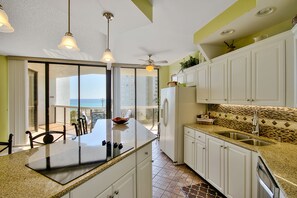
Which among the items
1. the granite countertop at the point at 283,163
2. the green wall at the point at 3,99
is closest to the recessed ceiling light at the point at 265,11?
the granite countertop at the point at 283,163

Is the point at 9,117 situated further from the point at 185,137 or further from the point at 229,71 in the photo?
the point at 229,71

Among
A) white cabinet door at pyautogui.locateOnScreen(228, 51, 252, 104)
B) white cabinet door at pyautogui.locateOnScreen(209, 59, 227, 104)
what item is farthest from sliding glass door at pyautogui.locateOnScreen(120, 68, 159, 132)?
white cabinet door at pyautogui.locateOnScreen(228, 51, 252, 104)

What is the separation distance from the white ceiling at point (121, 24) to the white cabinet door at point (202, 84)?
0.63 m

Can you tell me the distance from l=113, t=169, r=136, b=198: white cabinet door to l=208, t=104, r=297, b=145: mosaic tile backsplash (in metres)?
1.96

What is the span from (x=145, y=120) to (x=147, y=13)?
4.50 meters

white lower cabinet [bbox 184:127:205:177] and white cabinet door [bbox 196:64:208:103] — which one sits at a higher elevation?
white cabinet door [bbox 196:64:208:103]

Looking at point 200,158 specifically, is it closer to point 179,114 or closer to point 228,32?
point 179,114

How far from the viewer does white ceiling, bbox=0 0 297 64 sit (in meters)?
1.74

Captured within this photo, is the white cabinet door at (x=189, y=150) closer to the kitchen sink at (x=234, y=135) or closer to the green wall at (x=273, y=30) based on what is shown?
the kitchen sink at (x=234, y=135)

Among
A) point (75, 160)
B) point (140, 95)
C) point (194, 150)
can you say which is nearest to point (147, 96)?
point (140, 95)

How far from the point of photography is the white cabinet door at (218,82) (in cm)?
262

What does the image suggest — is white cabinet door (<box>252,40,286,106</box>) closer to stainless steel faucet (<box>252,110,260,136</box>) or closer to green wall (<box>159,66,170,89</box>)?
stainless steel faucet (<box>252,110,260,136</box>)

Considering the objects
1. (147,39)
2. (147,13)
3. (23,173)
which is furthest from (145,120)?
(23,173)

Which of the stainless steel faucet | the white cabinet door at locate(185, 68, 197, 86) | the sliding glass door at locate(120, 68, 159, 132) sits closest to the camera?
the stainless steel faucet
